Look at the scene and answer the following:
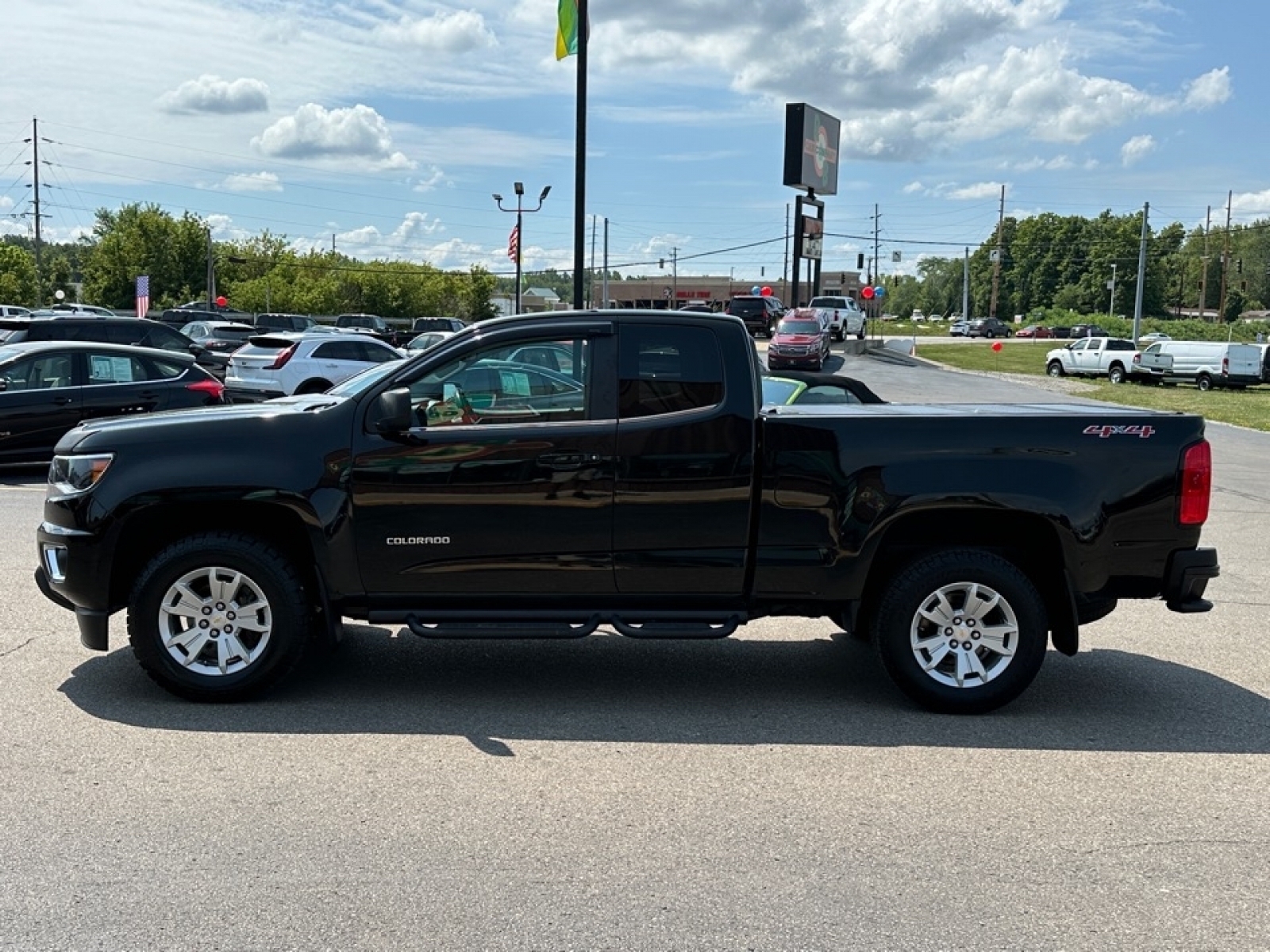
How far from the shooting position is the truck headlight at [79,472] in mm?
5570

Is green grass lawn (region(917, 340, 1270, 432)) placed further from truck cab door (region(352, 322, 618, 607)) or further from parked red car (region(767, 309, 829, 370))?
truck cab door (region(352, 322, 618, 607))

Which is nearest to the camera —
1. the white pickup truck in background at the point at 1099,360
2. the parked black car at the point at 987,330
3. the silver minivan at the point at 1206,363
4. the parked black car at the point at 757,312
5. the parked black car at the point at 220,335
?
the parked black car at the point at 220,335

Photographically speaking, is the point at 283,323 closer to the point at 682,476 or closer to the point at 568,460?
the point at 568,460

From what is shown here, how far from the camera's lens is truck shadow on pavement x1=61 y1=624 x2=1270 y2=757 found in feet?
17.6

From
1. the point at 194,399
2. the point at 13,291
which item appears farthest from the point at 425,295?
the point at 194,399

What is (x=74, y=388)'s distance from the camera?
13.5 m

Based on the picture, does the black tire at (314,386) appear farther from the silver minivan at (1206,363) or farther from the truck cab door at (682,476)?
the silver minivan at (1206,363)

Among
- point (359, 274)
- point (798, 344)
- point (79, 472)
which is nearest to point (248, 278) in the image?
point (359, 274)

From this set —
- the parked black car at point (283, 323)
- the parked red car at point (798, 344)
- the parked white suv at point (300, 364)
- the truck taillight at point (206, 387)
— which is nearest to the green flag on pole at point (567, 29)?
the parked white suv at point (300, 364)

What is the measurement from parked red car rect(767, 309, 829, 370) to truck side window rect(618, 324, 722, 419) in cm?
3072

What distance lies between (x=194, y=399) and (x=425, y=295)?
84930mm

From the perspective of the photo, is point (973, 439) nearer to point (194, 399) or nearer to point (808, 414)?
point (808, 414)

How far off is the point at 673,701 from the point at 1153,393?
123 ft

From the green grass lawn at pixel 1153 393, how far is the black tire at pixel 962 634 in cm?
1146
